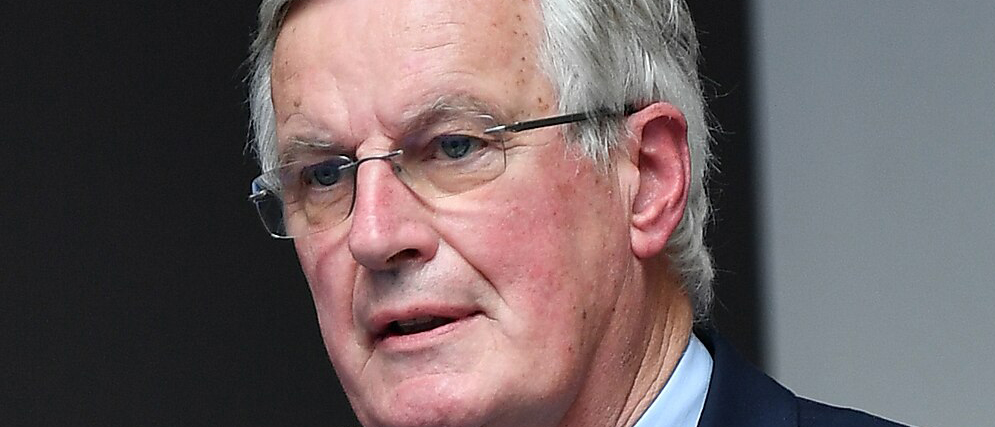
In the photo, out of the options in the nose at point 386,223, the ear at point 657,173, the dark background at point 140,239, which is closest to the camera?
the nose at point 386,223

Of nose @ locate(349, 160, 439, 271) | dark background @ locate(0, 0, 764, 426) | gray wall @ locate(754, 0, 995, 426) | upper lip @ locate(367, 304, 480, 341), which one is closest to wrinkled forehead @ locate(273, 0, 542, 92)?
nose @ locate(349, 160, 439, 271)

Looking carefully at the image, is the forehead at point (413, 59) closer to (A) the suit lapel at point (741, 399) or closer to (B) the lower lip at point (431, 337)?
(B) the lower lip at point (431, 337)

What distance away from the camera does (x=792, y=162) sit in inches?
107

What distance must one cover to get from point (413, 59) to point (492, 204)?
0.16 metres

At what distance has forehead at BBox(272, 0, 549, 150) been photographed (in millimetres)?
1562

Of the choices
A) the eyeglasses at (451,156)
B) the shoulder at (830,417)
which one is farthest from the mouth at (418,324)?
the shoulder at (830,417)

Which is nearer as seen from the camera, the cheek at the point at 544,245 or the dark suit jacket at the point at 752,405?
the cheek at the point at 544,245

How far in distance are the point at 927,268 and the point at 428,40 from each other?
51.6 inches

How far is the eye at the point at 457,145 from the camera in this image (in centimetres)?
157

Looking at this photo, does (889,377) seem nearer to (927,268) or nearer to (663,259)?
(927,268)

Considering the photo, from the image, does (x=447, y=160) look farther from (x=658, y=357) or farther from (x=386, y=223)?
(x=658, y=357)

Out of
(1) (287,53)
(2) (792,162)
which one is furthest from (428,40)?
(2) (792,162)

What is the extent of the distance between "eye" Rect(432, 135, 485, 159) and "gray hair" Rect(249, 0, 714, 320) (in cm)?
10

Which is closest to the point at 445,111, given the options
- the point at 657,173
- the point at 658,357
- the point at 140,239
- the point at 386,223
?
the point at 386,223
